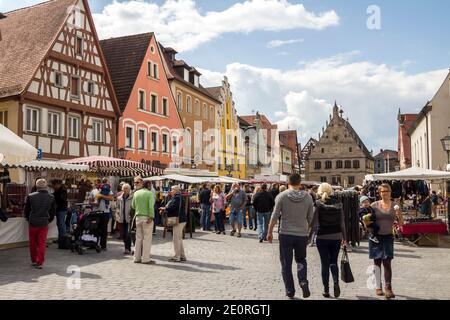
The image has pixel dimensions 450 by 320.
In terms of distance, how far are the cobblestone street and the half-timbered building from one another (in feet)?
40.0

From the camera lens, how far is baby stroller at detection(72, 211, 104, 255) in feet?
40.1

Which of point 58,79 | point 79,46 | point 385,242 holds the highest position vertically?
point 79,46

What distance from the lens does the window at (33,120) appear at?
2356 centimetres

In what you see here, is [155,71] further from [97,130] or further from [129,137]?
[97,130]

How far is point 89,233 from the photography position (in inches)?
493

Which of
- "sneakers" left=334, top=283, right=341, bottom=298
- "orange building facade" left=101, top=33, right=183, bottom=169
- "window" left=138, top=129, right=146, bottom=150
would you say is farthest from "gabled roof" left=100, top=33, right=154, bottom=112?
"sneakers" left=334, top=283, right=341, bottom=298

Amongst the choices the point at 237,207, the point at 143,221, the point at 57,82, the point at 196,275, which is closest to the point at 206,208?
the point at 237,207

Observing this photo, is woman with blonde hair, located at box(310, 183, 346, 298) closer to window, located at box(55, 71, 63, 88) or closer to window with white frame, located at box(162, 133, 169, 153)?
window, located at box(55, 71, 63, 88)

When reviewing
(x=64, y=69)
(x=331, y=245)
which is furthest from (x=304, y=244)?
(x=64, y=69)

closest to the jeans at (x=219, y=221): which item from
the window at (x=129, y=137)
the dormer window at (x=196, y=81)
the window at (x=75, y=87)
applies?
the window at (x=75, y=87)

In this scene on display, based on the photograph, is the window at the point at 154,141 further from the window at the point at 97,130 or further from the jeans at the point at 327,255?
the jeans at the point at 327,255

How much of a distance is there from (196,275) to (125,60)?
2791 cm

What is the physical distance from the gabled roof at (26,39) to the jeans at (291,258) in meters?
18.9
